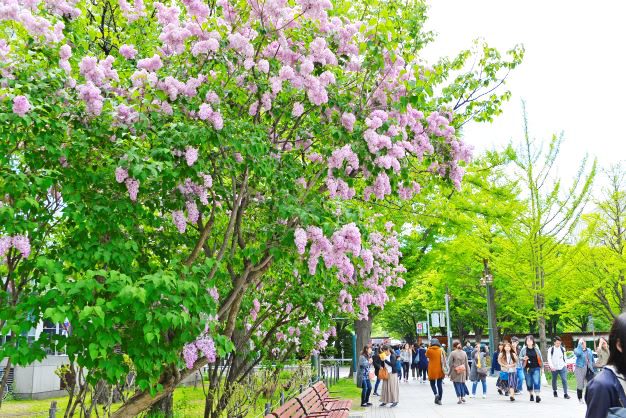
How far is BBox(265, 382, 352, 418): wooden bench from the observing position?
341 inches

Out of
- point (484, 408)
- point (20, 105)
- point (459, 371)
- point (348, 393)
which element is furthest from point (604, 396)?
point (348, 393)

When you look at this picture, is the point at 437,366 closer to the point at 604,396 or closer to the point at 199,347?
the point at 199,347

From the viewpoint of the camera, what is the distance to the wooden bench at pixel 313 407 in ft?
28.4

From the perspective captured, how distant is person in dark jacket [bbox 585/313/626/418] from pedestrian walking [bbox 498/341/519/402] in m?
14.6

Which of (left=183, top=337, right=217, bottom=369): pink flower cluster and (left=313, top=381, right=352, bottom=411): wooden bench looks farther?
(left=313, top=381, right=352, bottom=411): wooden bench

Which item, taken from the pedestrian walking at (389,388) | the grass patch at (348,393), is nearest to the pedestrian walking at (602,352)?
the pedestrian walking at (389,388)

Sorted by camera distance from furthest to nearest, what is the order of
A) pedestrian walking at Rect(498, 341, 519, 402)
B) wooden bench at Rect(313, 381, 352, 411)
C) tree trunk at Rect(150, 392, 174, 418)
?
pedestrian walking at Rect(498, 341, 519, 402), wooden bench at Rect(313, 381, 352, 411), tree trunk at Rect(150, 392, 174, 418)

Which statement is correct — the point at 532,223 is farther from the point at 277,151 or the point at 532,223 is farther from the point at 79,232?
the point at 79,232

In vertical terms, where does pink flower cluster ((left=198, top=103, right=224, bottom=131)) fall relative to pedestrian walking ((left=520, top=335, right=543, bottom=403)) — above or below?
above

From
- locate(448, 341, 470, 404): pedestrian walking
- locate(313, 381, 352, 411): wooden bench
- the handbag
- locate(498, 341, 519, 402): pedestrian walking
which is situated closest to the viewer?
the handbag

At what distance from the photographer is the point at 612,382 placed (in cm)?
318

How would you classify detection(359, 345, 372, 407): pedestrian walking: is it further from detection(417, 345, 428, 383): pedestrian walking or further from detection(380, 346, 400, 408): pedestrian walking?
detection(417, 345, 428, 383): pedestrian walking

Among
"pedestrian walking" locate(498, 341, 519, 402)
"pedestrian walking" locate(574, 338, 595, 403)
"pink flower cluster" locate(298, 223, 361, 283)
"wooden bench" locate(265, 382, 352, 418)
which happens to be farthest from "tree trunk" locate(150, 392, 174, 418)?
"pedestrian walking" locate(574, 338, 595, 403)

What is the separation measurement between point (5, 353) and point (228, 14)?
13.7 feet
